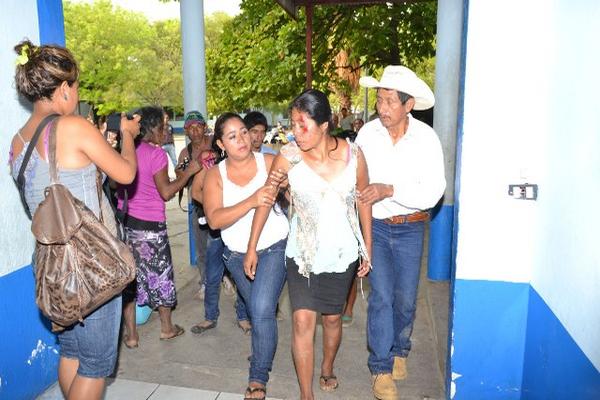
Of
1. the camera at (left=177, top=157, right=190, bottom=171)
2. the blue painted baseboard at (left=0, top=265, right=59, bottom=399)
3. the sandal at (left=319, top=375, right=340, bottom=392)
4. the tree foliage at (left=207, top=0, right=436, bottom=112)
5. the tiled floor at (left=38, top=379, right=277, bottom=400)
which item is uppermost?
the tree foliage at (left=207, top=0, right=436, bottom=112)

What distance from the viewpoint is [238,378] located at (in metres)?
3.74

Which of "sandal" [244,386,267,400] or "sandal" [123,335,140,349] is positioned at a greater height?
"sandal" [244,386,267,400]

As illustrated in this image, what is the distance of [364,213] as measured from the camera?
3170mm

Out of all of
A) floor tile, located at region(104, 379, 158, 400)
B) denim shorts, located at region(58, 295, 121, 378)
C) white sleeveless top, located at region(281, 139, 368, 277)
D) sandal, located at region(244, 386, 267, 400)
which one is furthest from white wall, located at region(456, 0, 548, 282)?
floor tile, located at region(104, 379, 158, 400)

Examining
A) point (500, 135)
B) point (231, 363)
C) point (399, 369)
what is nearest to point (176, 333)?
point (231, 363)

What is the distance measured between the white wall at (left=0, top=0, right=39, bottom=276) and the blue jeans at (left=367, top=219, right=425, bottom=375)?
7.19 feet

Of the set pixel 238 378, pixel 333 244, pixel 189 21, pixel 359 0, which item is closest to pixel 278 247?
pixel 333 244

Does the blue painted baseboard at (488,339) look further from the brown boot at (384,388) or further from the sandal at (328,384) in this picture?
the sandal at (328,384)

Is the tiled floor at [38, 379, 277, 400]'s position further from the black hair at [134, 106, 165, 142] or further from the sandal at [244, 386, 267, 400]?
the black hair at [134, 106, 165, 142]

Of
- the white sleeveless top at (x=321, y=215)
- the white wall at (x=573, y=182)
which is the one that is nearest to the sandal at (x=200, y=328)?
the white sleeveless top at (x=321, y=215)

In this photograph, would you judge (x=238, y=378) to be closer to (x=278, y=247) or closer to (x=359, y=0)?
(x=278, y=247)

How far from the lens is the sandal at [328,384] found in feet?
11.6

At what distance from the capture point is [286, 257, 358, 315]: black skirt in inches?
122

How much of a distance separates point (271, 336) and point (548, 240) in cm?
169
